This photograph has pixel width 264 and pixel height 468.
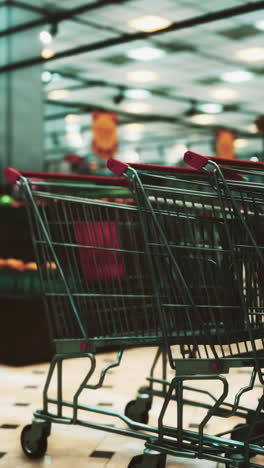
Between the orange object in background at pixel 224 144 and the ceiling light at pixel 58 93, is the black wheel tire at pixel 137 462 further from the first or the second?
the ceiling light at pixel 58 93

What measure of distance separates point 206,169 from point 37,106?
9.28 m

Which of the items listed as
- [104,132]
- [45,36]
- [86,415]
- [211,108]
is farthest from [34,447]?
[211,108]

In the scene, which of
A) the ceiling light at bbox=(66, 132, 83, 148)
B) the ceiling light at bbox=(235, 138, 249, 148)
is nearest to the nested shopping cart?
the ceiling light at bbox=(66, 132, 83, 148)

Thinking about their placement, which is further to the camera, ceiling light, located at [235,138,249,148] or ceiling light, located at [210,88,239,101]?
ceiling light, located at [235,138,249,148]

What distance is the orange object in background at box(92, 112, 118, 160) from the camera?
14.4m

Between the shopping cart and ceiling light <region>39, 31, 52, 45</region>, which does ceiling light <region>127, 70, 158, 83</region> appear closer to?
ceiling light <region>39, 31, 52, 45</region>

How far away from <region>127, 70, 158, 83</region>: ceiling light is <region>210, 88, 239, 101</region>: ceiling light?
213cm

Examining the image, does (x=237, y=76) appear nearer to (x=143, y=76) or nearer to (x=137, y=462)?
(x=143, y=76)

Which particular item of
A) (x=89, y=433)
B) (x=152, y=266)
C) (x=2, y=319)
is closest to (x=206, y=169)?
(x=152, y=266)

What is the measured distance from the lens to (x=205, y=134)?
2620cm

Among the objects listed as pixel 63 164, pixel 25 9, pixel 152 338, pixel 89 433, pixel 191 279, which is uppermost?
pixel 25 9

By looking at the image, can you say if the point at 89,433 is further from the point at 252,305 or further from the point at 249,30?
the point at 249,30

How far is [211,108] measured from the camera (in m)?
20.4

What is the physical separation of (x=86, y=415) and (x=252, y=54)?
11.3 m
